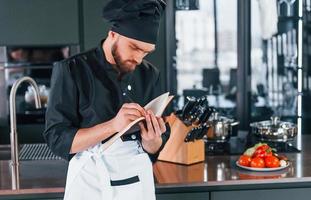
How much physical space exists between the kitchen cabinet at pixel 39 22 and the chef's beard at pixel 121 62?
5.91 feet

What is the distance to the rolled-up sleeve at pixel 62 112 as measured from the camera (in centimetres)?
126

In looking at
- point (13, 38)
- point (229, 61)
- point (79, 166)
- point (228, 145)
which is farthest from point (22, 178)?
point (229, 61)

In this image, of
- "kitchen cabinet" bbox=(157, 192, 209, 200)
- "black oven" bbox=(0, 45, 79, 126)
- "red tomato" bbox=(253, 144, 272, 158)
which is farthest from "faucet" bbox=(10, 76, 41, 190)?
"black oven" bbox=(0, 45, 79, 126)

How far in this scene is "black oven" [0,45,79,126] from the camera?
10.2 ft

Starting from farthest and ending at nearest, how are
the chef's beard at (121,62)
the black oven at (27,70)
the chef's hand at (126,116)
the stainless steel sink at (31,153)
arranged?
the black oven at (27,70) → the stainless steel sink at (31,153) → the chef's beard at (121,62) → the chef's hand at (126,116)

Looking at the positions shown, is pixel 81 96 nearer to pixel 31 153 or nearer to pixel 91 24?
pixel 31 153

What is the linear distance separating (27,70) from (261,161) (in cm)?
190

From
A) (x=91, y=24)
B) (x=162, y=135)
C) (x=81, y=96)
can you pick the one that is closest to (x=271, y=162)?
(x=162, y=135)

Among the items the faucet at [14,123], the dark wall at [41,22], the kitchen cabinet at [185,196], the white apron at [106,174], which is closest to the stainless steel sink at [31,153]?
the faucet at [14,123]

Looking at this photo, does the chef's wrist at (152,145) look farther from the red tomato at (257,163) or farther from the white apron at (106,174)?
the red tomato at (257,163)

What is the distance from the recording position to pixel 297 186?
167cm

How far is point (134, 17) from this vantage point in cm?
123

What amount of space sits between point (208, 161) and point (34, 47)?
1642 mm

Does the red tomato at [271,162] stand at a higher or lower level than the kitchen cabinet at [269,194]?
higher
